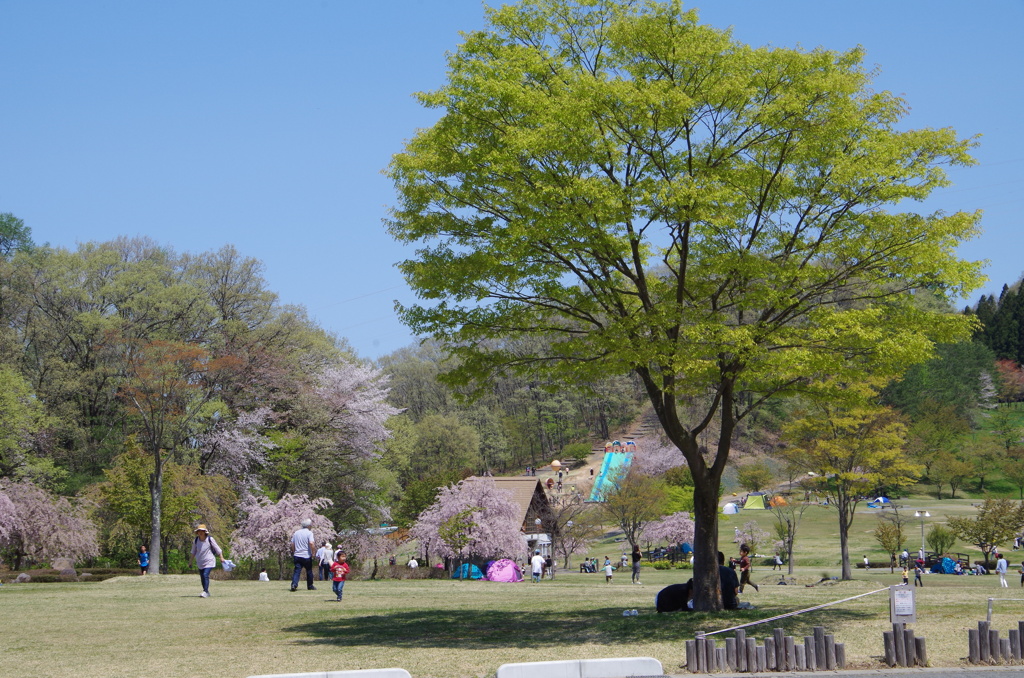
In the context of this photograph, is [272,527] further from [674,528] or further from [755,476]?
[755,476]

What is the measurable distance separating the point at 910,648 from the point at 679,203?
679cm

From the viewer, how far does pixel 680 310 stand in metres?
14.9

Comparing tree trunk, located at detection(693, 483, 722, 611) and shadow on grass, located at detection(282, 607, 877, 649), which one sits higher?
tree trunk, located at detection(693, 483, 722, 611)

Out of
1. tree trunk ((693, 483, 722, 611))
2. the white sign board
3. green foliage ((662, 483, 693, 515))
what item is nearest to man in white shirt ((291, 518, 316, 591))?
tree trunk ((693, 483, 722, 611))

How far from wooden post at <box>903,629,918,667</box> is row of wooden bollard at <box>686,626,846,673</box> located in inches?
30.6

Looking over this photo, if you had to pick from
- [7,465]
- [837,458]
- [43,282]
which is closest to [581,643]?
[837,458]

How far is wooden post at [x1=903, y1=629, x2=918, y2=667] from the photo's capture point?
459 inches

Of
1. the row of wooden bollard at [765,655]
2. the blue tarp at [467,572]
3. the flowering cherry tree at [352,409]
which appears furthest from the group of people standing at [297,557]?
the flowering cherry tree at [352,409]

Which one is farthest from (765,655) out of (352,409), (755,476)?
(755,476)

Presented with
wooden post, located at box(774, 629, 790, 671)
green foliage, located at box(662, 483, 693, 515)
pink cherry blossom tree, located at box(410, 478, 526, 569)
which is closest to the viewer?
wooden post, located at box(774, 629, 790, 671)

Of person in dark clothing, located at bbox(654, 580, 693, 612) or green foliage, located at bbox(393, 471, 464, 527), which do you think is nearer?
person in dark clothing, located at bbox(654, 580, 693, 612)

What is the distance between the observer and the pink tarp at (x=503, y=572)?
37719mm

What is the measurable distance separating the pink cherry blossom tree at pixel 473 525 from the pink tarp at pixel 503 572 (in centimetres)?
315

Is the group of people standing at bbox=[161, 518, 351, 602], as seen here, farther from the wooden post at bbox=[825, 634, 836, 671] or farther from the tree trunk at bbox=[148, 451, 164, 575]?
the tree trunk at bbox=[148, 451, 164, 575]
